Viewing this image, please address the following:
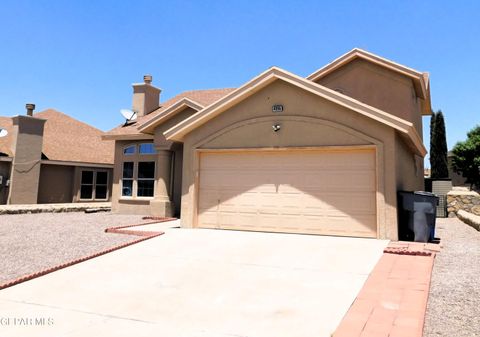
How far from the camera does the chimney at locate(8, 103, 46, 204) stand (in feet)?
67.1

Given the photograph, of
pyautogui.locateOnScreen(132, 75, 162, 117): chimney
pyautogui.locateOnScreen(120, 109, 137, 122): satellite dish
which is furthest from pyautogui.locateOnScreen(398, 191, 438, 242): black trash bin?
pyautogui.locateOnScreen(132, 75, 162, 117): chimney

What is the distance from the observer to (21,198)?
20578 millimetres

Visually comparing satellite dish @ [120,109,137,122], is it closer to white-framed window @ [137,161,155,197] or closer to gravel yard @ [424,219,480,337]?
white-framed window @ [137,161,155,197]

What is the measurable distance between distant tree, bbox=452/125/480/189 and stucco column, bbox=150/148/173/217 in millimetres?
33045

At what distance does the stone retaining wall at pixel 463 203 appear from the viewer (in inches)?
677

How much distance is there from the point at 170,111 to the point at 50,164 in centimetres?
1135

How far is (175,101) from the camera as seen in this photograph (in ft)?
70.5

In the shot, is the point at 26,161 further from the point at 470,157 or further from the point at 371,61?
the point at 470,157

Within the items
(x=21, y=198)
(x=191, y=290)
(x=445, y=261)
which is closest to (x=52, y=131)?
(x=21, y=198)

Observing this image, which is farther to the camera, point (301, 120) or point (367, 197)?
point (301, 120)

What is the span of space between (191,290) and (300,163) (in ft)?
20.4

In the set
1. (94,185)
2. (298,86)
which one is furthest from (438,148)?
(94,185)

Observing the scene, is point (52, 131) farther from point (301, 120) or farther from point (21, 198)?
point (301, 120)

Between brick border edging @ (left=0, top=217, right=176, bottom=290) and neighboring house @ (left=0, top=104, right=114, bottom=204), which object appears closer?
brick border edging @ (left=0, top=217, right=176, bottom=290)
